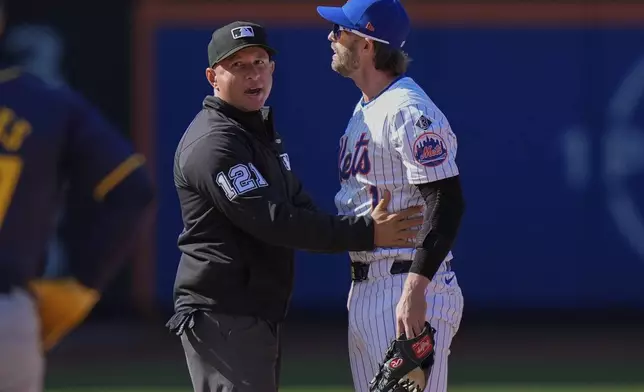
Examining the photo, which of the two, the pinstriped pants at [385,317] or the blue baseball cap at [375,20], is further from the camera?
the blue baseball cap at [375,20]

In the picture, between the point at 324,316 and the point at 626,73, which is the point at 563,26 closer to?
the point at 626,73

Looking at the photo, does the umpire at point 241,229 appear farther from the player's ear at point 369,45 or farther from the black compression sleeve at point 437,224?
the player's ear at point 369,45

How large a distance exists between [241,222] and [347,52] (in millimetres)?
698

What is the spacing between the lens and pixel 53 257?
407 inches

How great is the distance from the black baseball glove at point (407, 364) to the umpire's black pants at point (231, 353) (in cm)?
38

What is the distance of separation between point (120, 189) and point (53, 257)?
7.46 metres

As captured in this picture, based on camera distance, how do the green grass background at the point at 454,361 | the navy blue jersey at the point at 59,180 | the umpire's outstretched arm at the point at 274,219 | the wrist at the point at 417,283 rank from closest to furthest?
1. the navy blue jersey at the point at 59,180
2. the wrist at the point at 417,283
3. the umpire's outstretched arm at the point at 274,219
4. the green grass background at the point at 454,361

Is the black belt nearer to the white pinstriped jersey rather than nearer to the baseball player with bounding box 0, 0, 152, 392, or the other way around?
the white pinstriped jersey

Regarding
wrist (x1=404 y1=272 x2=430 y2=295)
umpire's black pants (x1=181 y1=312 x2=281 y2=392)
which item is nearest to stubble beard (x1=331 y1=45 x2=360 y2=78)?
wrist (x1=404 y1=272 x2=430 y2=295)

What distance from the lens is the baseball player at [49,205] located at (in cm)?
297

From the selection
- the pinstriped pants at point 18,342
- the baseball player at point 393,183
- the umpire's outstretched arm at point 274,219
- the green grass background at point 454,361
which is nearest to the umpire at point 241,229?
the umpire's outstretched arm at point 274,219

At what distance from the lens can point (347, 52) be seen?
4.34m

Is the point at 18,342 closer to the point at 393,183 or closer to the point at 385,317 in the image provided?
the point at 385,317

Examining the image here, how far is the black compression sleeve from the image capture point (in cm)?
398
